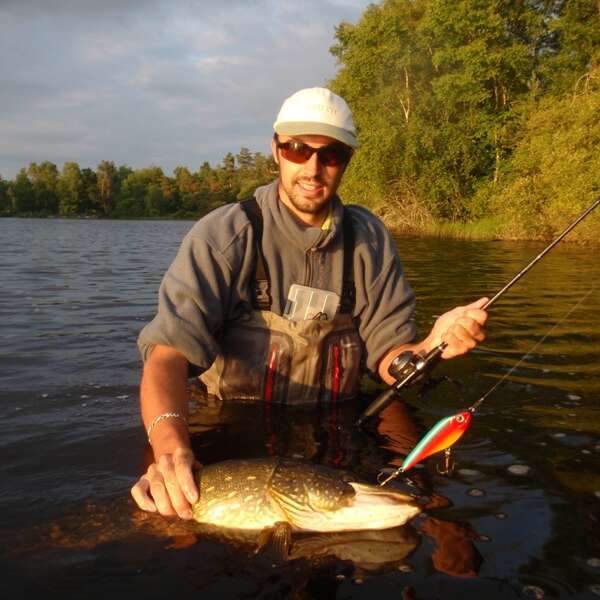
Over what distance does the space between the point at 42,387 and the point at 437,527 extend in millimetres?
3810

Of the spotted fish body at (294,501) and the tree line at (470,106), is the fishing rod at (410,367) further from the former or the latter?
the tree line at (470,106)

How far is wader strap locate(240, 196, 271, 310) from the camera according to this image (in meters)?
4.12

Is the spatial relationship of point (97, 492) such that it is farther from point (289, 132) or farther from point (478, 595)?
point (289, 132)

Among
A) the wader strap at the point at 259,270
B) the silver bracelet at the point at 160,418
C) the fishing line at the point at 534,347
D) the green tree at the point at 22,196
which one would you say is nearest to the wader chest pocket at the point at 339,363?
the wader strap at the point at 259,270

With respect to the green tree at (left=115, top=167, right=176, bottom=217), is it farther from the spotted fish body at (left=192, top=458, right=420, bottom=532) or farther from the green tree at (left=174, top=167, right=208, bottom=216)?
the spotted fish body at (left=192, top=458, right=420, bottom=532)

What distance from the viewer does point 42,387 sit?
5.45 meters

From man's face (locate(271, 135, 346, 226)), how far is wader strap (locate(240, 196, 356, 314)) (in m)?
0.24

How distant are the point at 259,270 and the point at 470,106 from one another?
1189 inches

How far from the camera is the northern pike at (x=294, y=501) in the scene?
8.72ft

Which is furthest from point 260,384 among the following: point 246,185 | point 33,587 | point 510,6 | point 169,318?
point 246,185

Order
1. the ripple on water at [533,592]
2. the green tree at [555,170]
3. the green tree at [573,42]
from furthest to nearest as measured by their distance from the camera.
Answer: the green tree at [573,42], the green tree at [555,170], the ripple on water at [533,592]

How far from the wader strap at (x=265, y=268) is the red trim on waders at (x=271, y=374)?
1.02 ft

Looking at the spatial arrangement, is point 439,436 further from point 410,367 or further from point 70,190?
point 70,190

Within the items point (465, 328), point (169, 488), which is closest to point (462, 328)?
point (465, 328)
